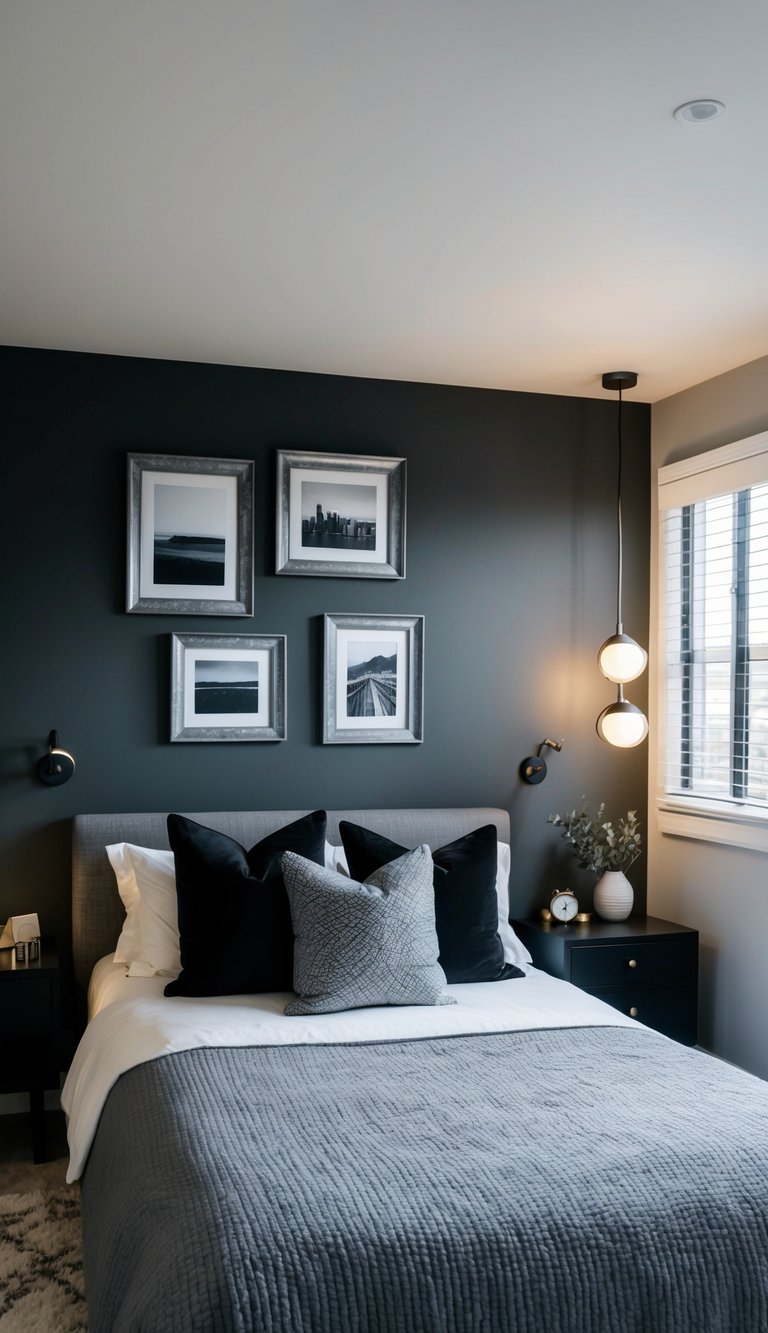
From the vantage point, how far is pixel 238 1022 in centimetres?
301

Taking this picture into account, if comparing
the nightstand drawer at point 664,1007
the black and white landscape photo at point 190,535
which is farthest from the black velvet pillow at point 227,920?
the nightstand drawer at point 664,1007

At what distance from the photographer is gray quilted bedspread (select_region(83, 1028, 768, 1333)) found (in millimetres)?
1836

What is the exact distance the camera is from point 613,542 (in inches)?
181

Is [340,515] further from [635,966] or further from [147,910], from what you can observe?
[635,966]

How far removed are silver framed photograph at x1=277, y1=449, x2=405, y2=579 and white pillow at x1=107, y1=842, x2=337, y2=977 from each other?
3.68 ft

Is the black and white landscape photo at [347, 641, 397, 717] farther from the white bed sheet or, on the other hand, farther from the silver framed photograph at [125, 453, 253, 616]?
the white bed sheet

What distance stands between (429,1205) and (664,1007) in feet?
7.68

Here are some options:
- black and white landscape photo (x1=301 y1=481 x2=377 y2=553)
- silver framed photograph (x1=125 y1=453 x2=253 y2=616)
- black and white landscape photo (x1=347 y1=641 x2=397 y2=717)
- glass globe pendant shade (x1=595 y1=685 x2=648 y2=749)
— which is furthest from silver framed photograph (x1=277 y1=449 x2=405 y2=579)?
glass globe pendant shade (x1=595 y1=685 x2=648 y2=749)

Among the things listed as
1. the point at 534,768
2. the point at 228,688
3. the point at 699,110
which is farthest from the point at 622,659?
the point at 699,110

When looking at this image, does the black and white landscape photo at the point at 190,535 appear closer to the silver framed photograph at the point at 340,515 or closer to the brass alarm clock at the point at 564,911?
the silver framed photograph at the point at 340,515

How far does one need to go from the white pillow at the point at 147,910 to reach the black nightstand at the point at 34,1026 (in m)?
0.25

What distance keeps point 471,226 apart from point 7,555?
1.96m

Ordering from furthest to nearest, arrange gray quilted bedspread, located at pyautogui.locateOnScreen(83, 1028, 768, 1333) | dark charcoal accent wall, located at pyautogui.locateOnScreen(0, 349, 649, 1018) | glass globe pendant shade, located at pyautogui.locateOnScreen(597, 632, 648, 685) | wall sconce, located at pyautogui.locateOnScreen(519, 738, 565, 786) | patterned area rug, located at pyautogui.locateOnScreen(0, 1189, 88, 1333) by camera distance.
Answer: wall sconce, located at pyautogui.locateOnScreen(519, 738, 565, 786), glass globe pendant shade, located at pyautogui.locateOnScreen(597, 632, 648, 685), dark charcoal accent wall, located at pyautogui.locateOnScreen(0, 349, 649, 1018), patterned area rug, located at pyautogui.locateOnScreen(0, 1189, 88, 1333), gray quilted bedspread, located at pyautogui.locateOnScreen(83, 1028, 768, 1333)

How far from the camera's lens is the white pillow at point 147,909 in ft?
11.4
